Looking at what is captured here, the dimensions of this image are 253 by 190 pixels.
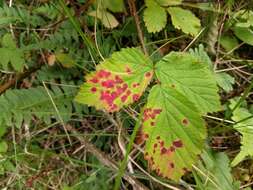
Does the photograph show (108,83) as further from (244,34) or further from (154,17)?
(244,34)

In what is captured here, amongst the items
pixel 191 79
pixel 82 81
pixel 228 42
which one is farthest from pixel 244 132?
pixel 82 81

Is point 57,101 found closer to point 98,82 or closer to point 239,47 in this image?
point 98,82

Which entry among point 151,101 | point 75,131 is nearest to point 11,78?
point 75,131

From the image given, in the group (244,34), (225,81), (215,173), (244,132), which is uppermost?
(244,34)

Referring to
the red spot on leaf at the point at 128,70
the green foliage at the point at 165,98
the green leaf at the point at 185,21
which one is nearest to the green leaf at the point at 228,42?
the green leaf at the point at 185,21

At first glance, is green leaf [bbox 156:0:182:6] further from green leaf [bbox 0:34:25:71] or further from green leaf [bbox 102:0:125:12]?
green leaf [bbox 0:34:25:71]

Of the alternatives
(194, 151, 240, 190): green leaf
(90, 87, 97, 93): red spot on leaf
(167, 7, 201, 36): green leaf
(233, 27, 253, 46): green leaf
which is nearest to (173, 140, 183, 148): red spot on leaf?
(90, 87, 97, 93): red spot on leaf
